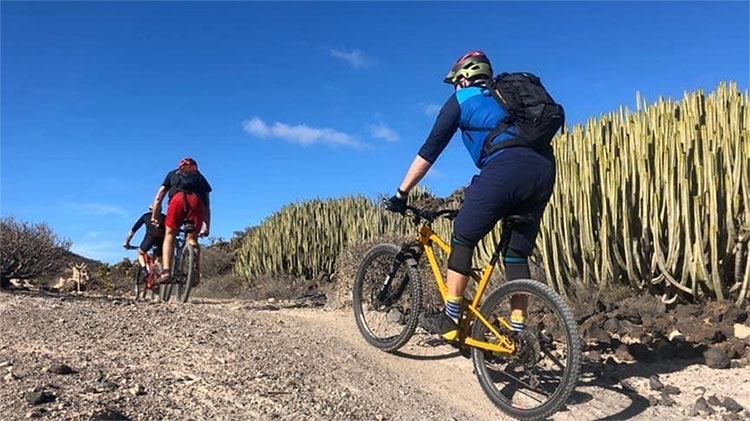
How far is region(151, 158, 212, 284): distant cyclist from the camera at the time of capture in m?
7.48

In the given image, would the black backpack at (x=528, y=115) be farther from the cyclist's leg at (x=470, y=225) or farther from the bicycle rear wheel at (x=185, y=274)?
the bicycle rear wheel at (x=185, y=274)

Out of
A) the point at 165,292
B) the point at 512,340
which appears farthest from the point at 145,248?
the point at 512,340

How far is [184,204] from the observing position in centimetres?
749

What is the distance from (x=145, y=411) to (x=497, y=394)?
1.91m

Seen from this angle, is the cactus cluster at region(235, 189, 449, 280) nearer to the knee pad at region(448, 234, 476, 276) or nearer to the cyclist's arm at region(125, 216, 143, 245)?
the cyclist's arm at region(125, 216, 143, 245)

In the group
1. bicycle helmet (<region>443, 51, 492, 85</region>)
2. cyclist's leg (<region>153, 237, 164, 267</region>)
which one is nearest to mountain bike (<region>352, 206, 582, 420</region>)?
bicycle helmet (<region>443, 51, 492, 85</region>)

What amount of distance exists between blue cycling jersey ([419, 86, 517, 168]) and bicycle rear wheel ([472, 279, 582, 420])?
2.74 feet

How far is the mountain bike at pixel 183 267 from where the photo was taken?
7.40m

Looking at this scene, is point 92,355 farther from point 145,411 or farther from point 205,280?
point 205,280

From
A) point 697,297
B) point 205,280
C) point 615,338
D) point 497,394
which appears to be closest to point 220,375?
point 497,394

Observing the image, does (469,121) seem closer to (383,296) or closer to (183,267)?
(383,296)

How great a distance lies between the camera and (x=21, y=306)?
208 inches

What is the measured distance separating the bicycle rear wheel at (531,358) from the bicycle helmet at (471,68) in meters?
1.28

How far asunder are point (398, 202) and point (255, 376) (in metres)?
1.44
